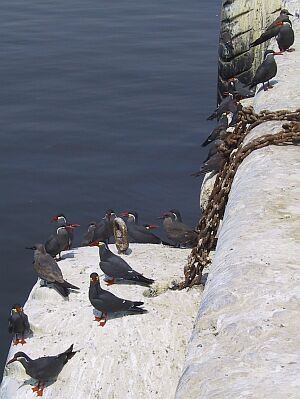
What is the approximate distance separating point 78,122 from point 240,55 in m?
6.55

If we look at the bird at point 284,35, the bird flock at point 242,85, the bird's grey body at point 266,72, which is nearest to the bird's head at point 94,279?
the bird flock at point 242,85

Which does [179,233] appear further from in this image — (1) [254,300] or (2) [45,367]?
A: (1) [254,300]

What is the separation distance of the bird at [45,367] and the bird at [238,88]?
1312 cm

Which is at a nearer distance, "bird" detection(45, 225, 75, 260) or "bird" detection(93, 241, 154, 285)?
"bird" detection(93, 241, 154, 285)

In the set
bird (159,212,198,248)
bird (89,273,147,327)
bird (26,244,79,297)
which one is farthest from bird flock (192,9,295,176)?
bird (26,244,79,297)

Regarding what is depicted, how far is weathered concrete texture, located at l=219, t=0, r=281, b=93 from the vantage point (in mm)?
24984

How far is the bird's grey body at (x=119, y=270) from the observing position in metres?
12.0

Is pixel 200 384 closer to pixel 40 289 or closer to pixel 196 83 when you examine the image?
pixel 40 289

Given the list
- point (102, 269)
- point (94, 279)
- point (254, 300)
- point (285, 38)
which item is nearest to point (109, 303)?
point (94, 279)

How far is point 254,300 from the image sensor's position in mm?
6168

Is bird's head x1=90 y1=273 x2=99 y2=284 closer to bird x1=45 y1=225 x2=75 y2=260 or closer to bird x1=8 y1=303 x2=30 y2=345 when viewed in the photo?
bird x1=8 y1=303 x2=30 y2=345

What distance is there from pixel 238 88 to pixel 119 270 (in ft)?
44.7

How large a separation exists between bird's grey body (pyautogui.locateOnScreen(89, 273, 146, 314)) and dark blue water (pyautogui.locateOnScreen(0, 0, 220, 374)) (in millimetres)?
5885

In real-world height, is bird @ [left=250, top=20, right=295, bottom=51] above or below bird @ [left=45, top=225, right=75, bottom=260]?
above
